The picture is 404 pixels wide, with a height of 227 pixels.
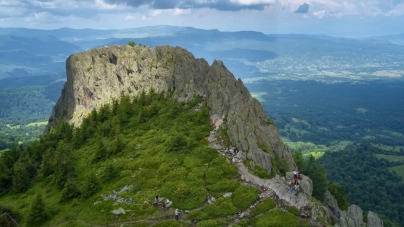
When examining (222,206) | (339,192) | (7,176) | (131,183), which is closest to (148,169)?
(131,183)

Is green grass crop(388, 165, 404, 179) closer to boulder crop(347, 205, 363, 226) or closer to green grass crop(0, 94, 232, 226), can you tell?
boulder crop(347, 205, 363, 226)

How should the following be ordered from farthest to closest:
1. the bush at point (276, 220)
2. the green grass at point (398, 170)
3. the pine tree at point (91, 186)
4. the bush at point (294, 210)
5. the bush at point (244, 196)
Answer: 1. the green grass at point (398, 170)
2. the pine tree at point (91, 186)
3. the bush at point (244, 196)
4. the bush at point (294, 210)
5. the bush at point (276, 220)

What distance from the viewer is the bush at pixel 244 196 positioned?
1694 inches

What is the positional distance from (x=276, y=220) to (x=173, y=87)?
45152 millimetres

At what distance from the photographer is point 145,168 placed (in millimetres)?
54219

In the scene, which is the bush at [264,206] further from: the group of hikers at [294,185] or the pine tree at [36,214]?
the pine tree at [36,214]

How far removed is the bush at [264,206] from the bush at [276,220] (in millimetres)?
779

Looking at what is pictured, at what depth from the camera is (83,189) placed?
169 feet

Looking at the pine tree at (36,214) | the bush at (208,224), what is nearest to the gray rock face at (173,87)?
the bush at (208,224)

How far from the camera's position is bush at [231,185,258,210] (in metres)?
43.0

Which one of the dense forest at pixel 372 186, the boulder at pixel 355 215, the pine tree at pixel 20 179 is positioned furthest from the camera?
the dense forest at pixel 372 186

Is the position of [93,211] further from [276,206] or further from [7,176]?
[7,176]

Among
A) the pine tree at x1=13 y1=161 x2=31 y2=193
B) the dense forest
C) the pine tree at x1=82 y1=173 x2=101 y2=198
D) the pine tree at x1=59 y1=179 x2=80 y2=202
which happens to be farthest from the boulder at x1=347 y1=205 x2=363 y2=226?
the dense forest

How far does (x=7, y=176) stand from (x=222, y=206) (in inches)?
1856
